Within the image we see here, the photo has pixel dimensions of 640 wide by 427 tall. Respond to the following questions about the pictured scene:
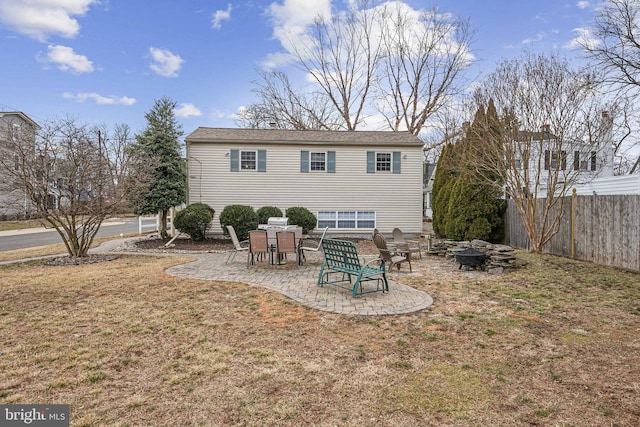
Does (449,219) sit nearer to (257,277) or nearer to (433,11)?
(257,277)

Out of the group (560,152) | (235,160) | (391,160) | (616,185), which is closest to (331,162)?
(391,160)

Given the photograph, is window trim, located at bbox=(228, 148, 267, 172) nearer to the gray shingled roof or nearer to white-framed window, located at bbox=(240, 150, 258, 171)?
white-framed window, located at bbox=(240, 150, 258, 171)

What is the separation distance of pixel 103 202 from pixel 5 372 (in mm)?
7522

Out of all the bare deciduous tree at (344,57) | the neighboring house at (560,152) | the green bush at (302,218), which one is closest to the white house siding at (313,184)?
the green bush at (302,218)

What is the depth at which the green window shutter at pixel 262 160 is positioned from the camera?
1565 centimetres

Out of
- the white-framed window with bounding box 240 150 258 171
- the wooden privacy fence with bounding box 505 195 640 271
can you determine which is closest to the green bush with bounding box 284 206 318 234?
the white-framed window with bounding box 240 150 258 171

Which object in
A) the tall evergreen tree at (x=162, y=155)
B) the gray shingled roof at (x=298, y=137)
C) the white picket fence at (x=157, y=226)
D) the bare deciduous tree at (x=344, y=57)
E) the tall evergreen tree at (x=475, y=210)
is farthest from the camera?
the bare deciduous tree at (x=344, y=57)

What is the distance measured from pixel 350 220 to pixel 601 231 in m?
9.48

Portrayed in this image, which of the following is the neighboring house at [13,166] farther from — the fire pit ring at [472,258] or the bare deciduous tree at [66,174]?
the fire pit ring at [472,258]

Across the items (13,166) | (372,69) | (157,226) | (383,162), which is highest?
(372,69)

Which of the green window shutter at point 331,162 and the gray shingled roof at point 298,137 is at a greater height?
the gray shingled roof at point 298,137

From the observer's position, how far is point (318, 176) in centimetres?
1595

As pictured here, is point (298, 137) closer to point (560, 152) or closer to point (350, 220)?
point (350, 220)

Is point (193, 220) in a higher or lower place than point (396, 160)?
lower
